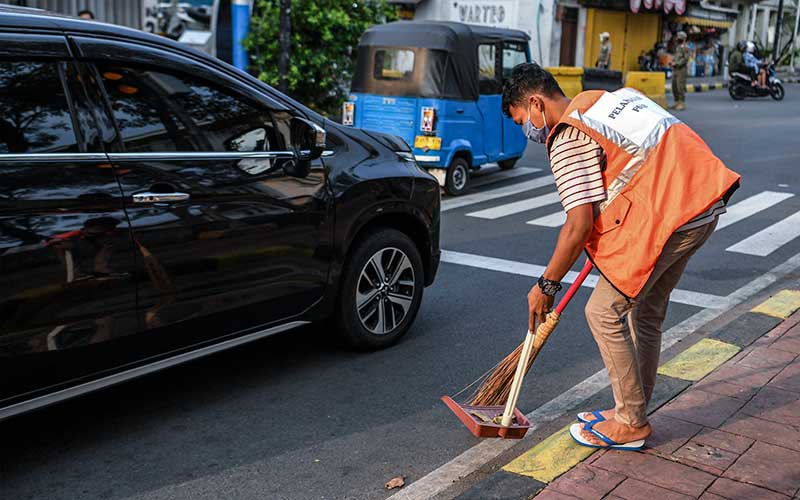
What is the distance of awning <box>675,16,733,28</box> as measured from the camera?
115ft

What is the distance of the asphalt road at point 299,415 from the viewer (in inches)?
146

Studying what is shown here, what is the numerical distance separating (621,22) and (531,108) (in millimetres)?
30818

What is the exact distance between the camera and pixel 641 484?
3533 millimetres

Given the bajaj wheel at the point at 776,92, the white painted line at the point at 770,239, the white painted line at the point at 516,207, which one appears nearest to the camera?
the white painted line at the point at 770,239

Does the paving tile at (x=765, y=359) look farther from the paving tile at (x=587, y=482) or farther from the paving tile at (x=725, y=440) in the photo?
the paving tile at (x=587, y=482)

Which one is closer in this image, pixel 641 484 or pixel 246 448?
pixel 641 484

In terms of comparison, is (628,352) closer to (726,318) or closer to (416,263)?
(416,263)

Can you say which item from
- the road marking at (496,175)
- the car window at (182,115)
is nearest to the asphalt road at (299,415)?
the car window at (182,115)

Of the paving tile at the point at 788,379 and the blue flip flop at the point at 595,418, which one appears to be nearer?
the blue flip flop at the point at 595,418

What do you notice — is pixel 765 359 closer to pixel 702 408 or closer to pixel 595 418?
pixel 702 408

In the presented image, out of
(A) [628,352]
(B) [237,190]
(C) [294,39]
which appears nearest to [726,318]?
(A) [628,352]

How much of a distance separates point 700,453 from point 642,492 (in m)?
0.50

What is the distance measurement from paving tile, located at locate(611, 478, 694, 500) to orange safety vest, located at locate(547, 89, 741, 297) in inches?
29.7

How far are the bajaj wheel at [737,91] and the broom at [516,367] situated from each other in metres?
24.0
